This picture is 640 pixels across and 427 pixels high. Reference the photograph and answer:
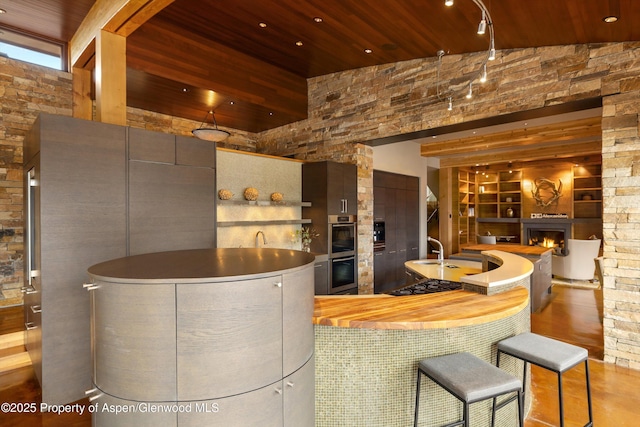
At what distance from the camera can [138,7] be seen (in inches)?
115

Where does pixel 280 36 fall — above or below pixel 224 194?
above

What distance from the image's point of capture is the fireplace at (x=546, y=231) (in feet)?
30.1

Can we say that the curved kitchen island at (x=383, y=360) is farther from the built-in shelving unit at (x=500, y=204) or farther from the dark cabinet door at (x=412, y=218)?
the built-in shelving unit at (x=500, y=204)

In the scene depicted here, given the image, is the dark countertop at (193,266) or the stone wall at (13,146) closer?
the dark countertop at (193,266)

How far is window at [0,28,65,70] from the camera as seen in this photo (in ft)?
15.8

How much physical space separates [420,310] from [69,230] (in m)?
2.74

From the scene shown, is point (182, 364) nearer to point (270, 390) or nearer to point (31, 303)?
point (270, 390)

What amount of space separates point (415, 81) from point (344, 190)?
6.08 ft

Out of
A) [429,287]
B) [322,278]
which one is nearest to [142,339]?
[429,287]

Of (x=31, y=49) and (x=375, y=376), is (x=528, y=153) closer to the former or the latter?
(x=375, y=376)

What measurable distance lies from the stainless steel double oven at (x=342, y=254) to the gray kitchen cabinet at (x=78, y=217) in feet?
7.98

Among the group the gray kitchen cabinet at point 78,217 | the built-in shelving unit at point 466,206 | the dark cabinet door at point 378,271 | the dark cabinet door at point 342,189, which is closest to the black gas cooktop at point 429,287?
the dark cabinet door at point 342,189

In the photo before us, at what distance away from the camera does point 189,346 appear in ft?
4.83

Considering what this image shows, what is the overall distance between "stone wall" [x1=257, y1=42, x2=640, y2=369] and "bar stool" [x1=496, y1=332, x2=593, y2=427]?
179cm
